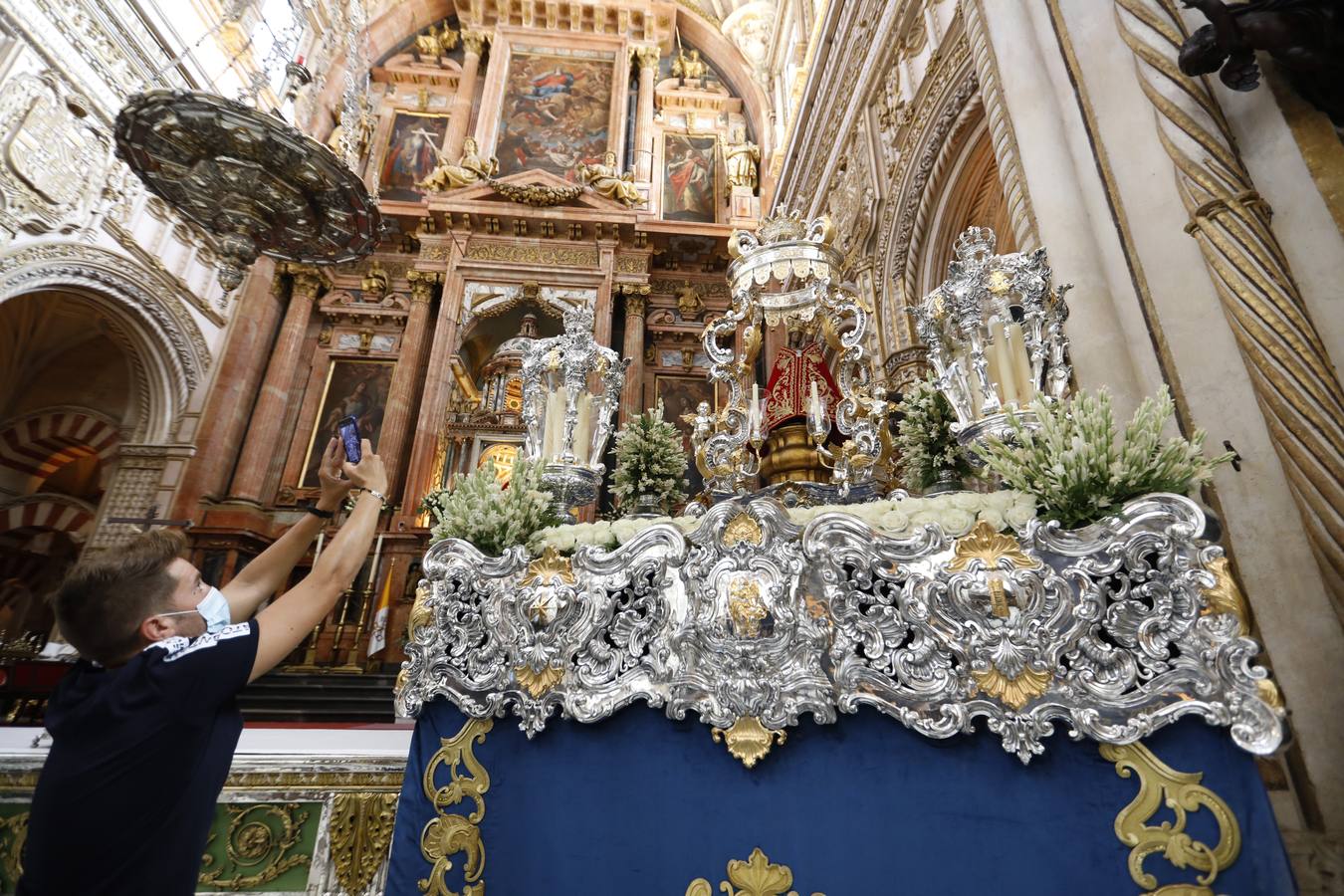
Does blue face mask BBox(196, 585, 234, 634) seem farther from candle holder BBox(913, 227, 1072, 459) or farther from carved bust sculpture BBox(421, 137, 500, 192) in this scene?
carved bust sculpture BBox(421, 137, 500, 192)

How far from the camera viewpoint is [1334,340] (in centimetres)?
217

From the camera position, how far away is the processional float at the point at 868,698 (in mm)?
1495

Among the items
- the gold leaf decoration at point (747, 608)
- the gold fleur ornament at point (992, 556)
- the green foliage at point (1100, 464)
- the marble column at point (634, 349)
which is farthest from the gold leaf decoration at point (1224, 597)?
the marble column at point (634, 349)

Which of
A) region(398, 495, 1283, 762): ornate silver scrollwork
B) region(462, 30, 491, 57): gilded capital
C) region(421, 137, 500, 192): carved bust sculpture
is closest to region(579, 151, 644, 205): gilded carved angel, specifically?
region(421, 137, 500, 192): carved bust sculpture

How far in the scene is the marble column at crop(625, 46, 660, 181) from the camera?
1352cm

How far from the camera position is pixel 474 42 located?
1430cm

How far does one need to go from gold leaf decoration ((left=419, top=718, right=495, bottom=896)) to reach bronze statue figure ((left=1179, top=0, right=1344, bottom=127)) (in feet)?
11.9

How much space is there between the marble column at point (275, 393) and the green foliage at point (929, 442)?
10387mm

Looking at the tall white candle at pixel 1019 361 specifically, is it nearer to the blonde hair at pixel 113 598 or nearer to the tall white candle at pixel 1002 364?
the tall white candle at pixel 1002 364

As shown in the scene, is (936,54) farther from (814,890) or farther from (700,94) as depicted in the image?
(700,94)

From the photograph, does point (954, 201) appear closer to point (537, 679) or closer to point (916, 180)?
point (916, 180)

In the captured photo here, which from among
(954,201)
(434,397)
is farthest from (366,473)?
(434,397)

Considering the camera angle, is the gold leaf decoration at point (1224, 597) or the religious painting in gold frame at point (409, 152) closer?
the gold leaf decoration at point (1224, 597)

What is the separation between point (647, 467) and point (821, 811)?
198cm
